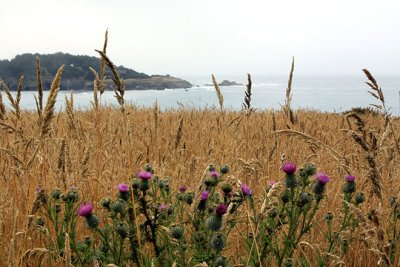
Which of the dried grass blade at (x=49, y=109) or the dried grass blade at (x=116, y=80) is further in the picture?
the dried grass blade at (x=116, y=80)

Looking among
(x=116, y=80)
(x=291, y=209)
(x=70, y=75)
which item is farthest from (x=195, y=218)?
(x=70, y=75)

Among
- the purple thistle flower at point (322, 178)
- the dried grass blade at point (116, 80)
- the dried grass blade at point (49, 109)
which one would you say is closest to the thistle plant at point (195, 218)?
the purple thistle flower at point (322, 178)

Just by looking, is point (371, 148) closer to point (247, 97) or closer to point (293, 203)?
point (293, 203)

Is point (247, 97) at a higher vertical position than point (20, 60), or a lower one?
lower

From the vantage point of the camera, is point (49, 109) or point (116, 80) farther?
point (116, 80)

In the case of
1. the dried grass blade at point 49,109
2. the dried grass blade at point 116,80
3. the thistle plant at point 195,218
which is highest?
the dried grass blade at point 116,80

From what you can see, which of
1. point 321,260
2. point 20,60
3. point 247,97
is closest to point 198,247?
point 321,260

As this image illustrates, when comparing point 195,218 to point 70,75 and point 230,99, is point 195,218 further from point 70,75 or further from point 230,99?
point 70,75

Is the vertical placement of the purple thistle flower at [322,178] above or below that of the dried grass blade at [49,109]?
below

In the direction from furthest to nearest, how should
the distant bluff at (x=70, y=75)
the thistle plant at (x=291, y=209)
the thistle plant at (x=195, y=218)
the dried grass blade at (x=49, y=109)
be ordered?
the distant bluff at (x=70, y=75)
the dried grass blade at (x=49, y=109)
the thistle plant at (x=291, y=209)
the thistle plant at (x=195, y=218)

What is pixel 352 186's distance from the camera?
1893 millimetres

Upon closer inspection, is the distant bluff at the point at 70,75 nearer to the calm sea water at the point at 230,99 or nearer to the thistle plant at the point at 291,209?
the calm sea water at the point at 230,99

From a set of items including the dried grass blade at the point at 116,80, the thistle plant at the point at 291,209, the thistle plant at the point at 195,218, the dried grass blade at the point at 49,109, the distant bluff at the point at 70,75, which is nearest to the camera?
the thistle plant at the point at 195,218

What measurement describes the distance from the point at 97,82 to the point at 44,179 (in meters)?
0.78
